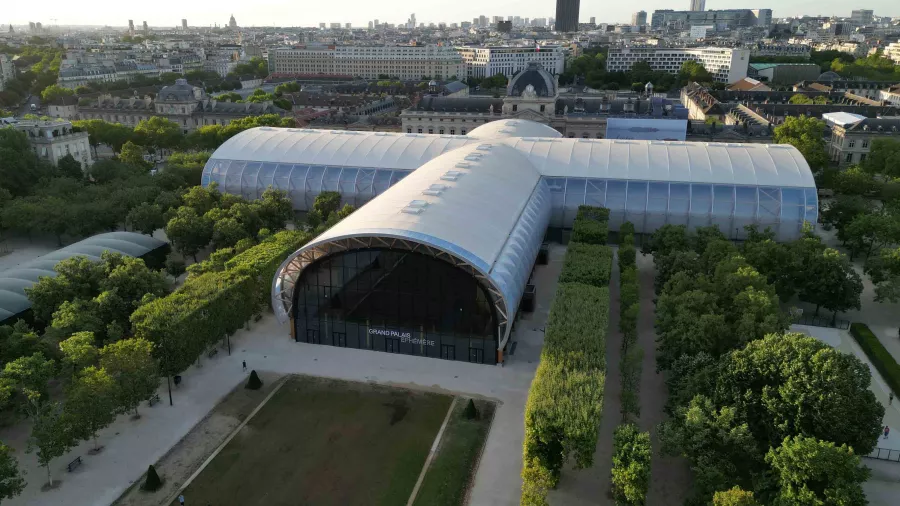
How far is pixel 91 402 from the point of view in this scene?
3750cm

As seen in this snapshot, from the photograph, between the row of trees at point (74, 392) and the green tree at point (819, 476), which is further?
the row of trees at point (74, 392)

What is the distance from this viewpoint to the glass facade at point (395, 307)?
49906 millimetres

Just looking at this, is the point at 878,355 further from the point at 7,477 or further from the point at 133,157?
the point at 133,157

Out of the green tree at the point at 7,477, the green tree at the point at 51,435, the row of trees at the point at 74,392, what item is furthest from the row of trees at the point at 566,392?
the green tree at the point at 7,477

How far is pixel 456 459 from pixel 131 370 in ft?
69.3

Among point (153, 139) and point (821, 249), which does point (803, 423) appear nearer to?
point (821, 249)

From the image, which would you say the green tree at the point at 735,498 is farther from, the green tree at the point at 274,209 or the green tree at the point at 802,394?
the green tree at the point at 274,209

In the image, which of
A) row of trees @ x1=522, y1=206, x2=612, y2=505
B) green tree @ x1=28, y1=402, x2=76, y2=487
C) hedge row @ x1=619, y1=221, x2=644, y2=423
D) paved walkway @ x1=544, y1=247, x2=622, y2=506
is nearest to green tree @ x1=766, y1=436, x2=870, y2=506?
paved walkway @ x1=544, y1=247, x2=622, y2=506

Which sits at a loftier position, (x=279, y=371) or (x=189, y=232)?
(x=189, y=232)

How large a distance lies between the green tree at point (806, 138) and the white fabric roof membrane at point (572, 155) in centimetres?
2338

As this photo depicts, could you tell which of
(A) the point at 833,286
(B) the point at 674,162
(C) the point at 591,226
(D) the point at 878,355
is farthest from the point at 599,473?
(B) the point at 674,162

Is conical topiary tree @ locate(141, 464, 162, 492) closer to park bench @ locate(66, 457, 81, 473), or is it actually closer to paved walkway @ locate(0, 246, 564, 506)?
paved walkway @ locate(0, 246, 564, 506)

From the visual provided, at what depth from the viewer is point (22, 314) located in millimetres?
52875

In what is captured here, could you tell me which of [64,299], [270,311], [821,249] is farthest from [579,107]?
[64,299]
